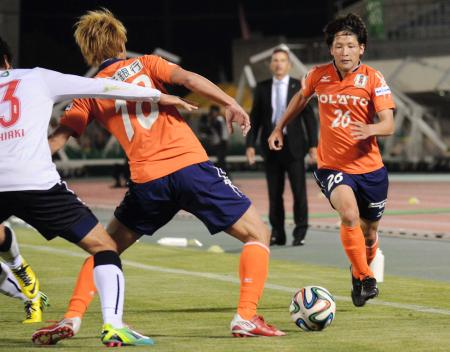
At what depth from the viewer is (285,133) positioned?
1543cm

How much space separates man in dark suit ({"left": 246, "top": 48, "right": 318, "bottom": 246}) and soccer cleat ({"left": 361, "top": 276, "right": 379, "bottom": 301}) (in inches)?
213

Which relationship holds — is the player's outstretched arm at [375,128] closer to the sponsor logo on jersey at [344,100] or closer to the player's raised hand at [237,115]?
the sponsor logo on jersey at [344,100]

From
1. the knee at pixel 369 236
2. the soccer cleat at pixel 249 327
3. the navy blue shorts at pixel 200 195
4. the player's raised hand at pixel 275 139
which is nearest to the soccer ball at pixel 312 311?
the soccer cleat at pixel 249 327

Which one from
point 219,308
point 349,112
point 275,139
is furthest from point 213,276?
point 349,112

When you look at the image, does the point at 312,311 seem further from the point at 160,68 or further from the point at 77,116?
the point at 77,116

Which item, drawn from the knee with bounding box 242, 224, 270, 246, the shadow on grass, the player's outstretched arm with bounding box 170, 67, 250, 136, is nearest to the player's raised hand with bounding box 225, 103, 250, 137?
the player's outstretched arm with bounding box 170, 67, 250, 136

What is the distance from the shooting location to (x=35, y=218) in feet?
25.1

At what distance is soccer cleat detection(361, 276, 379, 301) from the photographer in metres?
9.79

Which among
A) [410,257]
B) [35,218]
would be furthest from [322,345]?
[410,257]

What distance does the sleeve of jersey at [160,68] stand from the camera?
8.04m

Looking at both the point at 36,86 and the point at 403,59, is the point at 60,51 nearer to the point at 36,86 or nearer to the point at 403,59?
the point at 403,59

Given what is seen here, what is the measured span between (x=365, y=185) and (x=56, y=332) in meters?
3.40

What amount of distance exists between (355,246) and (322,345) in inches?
87.1

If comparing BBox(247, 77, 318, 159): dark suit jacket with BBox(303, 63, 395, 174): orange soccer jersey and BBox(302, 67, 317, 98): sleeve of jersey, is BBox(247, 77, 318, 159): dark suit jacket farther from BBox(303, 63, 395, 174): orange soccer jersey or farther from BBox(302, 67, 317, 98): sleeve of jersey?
BBox(303, 63, 395, 174): orange soccer jersey
